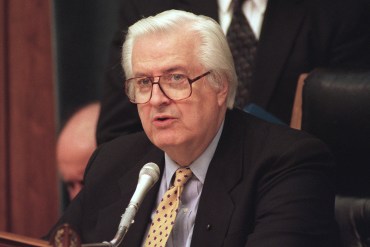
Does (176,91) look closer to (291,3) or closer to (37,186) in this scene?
(291,3)

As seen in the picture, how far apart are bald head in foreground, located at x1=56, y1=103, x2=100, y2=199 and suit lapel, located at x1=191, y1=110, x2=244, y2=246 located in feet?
4.14

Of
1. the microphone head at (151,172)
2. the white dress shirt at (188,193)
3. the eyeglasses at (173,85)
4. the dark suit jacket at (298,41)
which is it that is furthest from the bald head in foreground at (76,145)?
the microphone head at (151,172)

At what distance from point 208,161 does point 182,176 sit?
8 cm

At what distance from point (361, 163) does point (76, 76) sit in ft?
5.69

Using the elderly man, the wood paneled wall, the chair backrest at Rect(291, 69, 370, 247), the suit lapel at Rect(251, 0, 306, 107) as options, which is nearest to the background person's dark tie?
the suit lapel at Rect(251, 0, 306, 107)

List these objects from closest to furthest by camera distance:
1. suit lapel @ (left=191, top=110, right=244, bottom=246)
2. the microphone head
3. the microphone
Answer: the microphone < the microphone head < suit lapel @ (left=191, top=110, right=244, bottom=246)

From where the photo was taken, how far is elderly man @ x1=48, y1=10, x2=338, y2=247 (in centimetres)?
223

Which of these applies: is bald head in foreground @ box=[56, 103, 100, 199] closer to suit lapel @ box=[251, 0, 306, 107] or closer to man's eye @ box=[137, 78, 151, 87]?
suit lapel @ box=[251, 0, 306, 107]

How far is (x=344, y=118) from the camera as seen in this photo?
8.26 feet

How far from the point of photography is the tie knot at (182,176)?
242cm

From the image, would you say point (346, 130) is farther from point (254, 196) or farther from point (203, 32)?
point (203, 32)

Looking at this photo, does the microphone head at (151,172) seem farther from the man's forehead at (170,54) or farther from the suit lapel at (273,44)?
the suit lapel at (273,44)

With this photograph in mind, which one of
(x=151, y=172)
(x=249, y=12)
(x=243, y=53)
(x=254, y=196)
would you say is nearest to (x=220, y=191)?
(x=254, y=196)

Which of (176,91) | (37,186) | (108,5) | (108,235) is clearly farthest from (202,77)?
(37,186)
